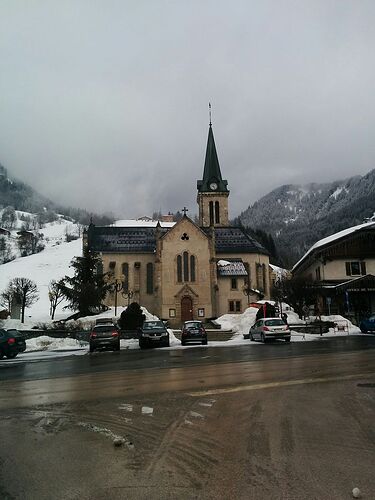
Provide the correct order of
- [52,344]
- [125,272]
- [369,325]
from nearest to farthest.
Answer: [52,344]
[369,325]
[125,272]

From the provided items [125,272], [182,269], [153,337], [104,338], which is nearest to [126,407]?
[104,338]

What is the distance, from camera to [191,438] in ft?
21.0

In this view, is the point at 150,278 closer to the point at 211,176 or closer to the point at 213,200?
the point at 213,200

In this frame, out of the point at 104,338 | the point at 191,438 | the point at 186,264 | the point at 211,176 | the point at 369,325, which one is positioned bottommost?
the point at 191,438

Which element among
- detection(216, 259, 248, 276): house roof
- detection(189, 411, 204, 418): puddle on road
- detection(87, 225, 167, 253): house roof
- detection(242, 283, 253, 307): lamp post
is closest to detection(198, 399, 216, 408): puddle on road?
detection(189, 411, 204, 418): puddle on road

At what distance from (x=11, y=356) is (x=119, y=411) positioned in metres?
18.9

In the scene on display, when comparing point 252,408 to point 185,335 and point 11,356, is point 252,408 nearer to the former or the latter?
point 11,356

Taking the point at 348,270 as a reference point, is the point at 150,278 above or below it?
above

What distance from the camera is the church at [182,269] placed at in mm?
56688

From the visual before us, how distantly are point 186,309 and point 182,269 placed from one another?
525 cm

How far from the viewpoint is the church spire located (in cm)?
7744

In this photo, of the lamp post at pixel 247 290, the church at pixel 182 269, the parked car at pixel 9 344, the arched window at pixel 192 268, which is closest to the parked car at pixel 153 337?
the parked car at pixel 9 344

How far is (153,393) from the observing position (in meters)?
10.4

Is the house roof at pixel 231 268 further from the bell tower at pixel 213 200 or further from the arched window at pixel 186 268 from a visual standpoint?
the bell tower at pixel 213 200
